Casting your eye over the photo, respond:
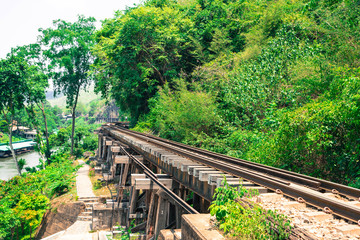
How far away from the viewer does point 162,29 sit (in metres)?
21.6

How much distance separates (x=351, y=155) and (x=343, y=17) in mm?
6934

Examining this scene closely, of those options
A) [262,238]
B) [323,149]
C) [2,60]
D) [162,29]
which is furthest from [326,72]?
[2,60]

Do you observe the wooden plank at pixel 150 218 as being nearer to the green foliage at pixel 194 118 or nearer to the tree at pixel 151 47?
the green foliage at pixel 194 118

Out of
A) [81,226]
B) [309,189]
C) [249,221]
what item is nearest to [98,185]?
[81,226]

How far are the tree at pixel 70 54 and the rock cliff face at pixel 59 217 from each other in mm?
19002

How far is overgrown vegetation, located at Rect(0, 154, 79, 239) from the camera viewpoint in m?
18.1

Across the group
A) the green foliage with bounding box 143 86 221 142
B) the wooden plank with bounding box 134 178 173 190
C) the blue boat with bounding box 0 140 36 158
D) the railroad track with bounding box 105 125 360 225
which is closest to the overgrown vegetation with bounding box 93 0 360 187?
the green foliage with bounding box 143 86 221 142

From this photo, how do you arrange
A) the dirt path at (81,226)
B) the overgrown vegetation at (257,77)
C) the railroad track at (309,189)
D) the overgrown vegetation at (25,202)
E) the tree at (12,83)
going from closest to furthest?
the railroad track at (309,189), the overgrown vegetation at (257,77), the dirt path at (81,226), the overgrown vegetation at (25,202), the tree at (12,83)

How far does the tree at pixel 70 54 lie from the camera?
3628 cm

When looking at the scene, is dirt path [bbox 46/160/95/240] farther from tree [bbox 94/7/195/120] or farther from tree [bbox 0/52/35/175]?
tree [bbox 0/52/35/175]

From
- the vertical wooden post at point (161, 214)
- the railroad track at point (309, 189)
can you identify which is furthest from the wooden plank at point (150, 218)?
the railroad track at point (309, 189)

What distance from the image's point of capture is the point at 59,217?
64.1 ft

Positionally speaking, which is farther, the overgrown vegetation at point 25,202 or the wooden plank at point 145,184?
the overgrown vegetation at point 25,202

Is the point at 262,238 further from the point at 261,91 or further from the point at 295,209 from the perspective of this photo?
the point at 261,91
